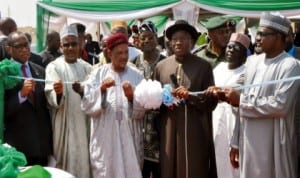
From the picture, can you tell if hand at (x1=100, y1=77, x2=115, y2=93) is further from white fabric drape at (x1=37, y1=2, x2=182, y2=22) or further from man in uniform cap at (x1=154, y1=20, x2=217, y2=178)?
white fabric drape at (x1=37, y1=2, x2=182, y2=22)

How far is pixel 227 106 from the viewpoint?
594 cm

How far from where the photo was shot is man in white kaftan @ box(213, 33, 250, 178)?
18.7ft

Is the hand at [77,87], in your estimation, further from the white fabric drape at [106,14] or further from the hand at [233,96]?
the white fabric drape at [106,14]

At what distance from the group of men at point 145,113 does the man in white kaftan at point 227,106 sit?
0.01 metres

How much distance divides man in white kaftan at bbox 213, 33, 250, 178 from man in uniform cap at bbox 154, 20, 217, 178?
0.46m

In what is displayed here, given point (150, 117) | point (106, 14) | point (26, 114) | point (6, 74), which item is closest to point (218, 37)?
point (150, 117)

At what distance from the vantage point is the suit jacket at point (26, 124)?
554cm

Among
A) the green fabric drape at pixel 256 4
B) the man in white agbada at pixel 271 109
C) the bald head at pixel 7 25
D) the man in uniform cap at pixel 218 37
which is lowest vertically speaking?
the man in white agbada at pixel 271 109

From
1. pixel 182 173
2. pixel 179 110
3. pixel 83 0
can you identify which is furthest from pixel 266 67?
pixel 83 0

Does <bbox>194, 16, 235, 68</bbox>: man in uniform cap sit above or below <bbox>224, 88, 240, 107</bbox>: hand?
above

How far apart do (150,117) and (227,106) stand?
0.90m

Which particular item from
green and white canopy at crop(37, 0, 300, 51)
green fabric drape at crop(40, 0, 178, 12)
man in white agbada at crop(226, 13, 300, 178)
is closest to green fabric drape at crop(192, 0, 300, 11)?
green and white canopy at crop(37, 0, 300, 51)

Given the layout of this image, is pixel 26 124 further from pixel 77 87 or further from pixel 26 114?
pixel 77 87

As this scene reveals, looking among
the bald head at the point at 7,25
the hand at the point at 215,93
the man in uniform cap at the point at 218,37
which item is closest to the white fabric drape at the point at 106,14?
the bald head at the point at 7,25
